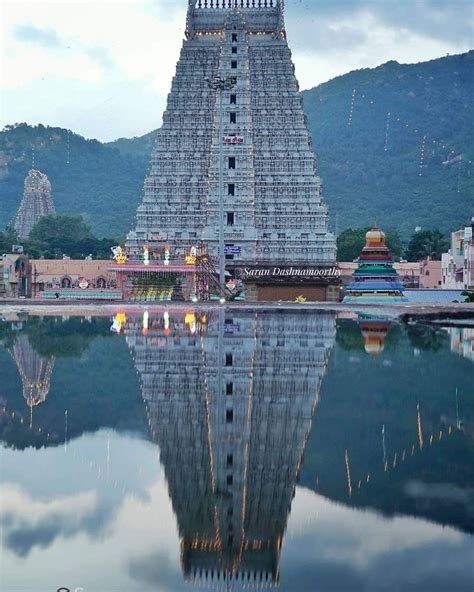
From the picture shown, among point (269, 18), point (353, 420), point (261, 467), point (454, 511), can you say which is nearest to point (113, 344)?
point (353, 420)

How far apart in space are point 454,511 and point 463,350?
67.3 ft

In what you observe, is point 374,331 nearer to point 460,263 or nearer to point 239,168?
point 239,168

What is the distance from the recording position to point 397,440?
16.5 m

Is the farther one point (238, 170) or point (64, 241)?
point (64, 241)

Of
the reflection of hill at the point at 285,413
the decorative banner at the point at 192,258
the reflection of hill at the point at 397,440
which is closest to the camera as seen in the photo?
the reflection of hill at the point at 397,440

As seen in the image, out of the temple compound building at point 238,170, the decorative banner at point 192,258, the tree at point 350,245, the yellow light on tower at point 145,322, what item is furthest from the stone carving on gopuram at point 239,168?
the tree at point 350,245

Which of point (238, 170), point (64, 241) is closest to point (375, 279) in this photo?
point (238, 170)

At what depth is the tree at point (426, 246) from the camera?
13062 centimetres

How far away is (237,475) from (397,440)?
12.1 feet

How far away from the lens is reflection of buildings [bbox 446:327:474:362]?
31138mm

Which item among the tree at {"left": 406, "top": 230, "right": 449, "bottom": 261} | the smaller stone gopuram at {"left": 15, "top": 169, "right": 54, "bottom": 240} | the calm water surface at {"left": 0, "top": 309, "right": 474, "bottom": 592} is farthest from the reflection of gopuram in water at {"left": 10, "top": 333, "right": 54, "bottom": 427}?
the smaller stone gopuram at {"left": 15, "top": 169, "right": 54, "bottom": 240}

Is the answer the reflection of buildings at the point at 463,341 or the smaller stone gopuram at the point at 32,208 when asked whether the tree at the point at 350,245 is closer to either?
the smaller stone gopuram at the point at 32,208

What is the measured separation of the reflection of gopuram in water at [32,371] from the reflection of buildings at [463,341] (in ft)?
35.8

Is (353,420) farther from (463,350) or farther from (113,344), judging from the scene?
(113,344)
